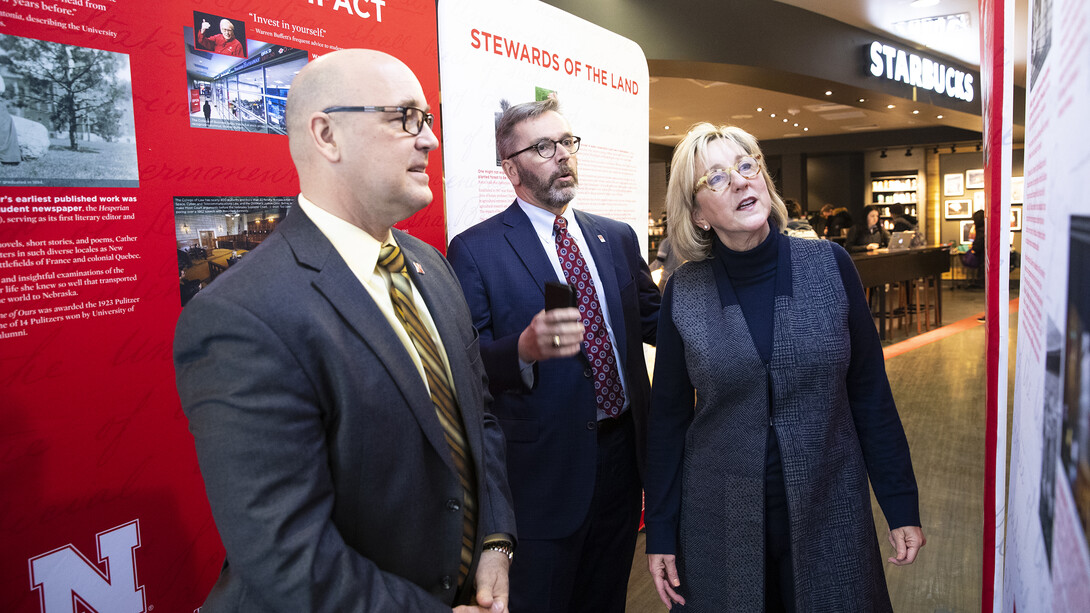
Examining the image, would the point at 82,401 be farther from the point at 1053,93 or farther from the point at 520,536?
the point at 1053,93

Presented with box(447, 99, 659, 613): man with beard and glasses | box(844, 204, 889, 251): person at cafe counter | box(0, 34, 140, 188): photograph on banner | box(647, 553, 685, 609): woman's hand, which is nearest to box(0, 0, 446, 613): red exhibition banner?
box(0, 34, 140, 188): photograph on banner

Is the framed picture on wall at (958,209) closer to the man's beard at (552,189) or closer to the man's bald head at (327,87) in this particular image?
the man's beard at (552,189)

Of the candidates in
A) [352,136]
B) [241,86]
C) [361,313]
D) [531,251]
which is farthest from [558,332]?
[241,86]

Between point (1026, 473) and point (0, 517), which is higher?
point (1026, 473)

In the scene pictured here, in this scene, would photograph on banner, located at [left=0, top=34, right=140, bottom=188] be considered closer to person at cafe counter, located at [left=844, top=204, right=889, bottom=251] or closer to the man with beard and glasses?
the man with beard and glasses

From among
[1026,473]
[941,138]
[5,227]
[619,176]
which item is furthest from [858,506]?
[941,138]

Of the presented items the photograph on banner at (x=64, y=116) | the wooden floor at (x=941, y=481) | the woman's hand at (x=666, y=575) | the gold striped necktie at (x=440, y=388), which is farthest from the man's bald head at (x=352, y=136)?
the wooden floor at (x=941, y=481)

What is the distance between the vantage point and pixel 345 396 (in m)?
1.16

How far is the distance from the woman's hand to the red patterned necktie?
0.51 metres

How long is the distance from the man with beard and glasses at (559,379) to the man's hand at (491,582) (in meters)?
0.57

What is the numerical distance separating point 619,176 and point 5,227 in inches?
111

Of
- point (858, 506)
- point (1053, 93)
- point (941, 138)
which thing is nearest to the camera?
point (1053, 93)

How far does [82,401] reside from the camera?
1.68m

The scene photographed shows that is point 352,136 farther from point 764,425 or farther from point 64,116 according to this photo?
point 764,425
